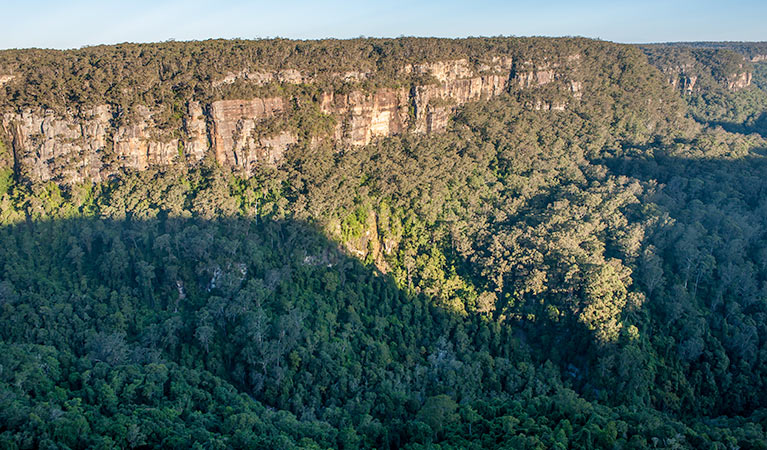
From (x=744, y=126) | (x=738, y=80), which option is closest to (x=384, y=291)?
(x=744, y=126)

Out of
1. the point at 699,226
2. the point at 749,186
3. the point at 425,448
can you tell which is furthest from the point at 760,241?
the point at 425,448

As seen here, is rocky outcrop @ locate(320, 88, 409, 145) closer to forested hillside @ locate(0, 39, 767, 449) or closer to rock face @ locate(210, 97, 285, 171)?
forested hillside @ locate(0, 39, 767, 449)

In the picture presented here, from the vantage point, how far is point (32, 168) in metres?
44.3

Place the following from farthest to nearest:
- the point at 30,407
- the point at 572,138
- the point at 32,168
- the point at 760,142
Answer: the point at 760,142 < the point at 572,138 < the point at 32,168 < the point at 30,407

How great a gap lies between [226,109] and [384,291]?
66.4 ft

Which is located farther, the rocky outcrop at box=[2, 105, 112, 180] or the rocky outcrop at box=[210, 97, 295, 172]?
the rocky outcrop at box=[210, 97, 295, 172]

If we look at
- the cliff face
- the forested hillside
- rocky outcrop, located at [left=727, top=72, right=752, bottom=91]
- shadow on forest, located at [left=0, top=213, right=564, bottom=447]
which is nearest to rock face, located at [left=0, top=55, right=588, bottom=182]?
the forested hillside

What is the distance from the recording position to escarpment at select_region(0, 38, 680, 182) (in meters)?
44.8

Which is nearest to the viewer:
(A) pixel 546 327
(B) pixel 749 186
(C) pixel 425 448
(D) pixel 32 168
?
(C) pixel 425 448

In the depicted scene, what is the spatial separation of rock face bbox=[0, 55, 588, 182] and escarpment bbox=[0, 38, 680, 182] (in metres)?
0.08

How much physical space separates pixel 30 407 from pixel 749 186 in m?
59.7

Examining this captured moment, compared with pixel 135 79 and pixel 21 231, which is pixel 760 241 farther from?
pixel 21 231

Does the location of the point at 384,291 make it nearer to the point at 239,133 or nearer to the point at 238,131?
the point at 239,133

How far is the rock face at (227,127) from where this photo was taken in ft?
146
